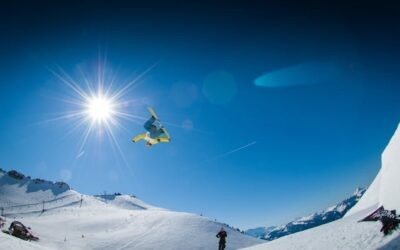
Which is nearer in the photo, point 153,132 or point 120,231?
point 153,132

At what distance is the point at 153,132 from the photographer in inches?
886

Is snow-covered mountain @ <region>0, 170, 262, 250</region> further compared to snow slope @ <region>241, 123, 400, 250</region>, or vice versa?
snow-covered mountain @ <region>0, 170, 262, 250</region>

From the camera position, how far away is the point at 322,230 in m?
17.8

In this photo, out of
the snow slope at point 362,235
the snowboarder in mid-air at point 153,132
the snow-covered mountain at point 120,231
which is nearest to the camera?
the snow slope at point 362,235

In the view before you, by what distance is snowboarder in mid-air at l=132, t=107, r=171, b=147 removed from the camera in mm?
22391

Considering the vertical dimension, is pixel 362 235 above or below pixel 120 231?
below

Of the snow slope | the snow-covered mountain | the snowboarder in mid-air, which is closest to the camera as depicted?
the snow slope

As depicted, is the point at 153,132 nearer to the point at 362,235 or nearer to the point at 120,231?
the point at 362,235

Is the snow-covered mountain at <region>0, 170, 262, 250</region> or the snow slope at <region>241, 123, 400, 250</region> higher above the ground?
the snow-covered mountain at <region>0, 170, 262, 250</region>

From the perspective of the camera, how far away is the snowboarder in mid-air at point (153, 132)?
22.4 metres

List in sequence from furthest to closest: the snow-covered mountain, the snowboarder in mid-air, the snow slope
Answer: the snow-covered mountain, the snowboarder in mid-air, the snow slope

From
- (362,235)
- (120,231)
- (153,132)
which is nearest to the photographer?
(362,235)

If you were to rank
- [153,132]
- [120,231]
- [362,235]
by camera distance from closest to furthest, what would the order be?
1. [362,235]
2. [153,132]
3. [120,231]

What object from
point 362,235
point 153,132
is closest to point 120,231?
point 153,132
